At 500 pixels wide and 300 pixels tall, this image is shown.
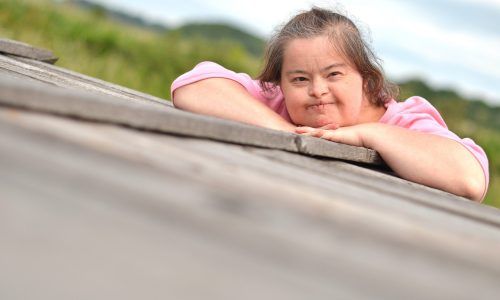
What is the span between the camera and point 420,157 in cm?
230

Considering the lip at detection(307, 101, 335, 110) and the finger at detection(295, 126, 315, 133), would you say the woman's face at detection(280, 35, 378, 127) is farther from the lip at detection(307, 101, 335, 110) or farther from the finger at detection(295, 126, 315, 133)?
the finger at detection(295, 126, 315, 133)

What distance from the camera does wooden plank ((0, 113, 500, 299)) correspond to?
0.72 m

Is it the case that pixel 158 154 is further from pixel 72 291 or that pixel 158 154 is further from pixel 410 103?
pixel 410 103

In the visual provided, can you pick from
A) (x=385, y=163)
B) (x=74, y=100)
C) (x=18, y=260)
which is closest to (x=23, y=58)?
(x=385, y=163)

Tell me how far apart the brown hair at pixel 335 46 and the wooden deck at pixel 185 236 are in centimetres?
178

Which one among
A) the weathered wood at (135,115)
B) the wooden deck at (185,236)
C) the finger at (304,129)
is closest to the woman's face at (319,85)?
the finger at (304,129)

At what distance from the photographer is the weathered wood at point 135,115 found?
1102 mm

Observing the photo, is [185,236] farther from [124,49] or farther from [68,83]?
[124,49]

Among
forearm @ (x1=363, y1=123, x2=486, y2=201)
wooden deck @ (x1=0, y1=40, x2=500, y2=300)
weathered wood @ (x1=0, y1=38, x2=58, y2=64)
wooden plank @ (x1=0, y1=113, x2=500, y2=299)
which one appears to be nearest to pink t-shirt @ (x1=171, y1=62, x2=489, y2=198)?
forearm @ (x1=363, y1=123, x2=486, y2=201)

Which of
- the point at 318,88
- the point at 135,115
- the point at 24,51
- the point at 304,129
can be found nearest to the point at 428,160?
the point at 304,129

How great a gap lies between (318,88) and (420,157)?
1.56ft

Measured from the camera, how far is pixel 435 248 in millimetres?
866

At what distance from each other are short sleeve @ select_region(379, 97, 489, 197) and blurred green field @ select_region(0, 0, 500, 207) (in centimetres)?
595

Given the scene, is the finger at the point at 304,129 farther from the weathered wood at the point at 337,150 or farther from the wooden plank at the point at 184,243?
the wooden plank at the point at 184,243
